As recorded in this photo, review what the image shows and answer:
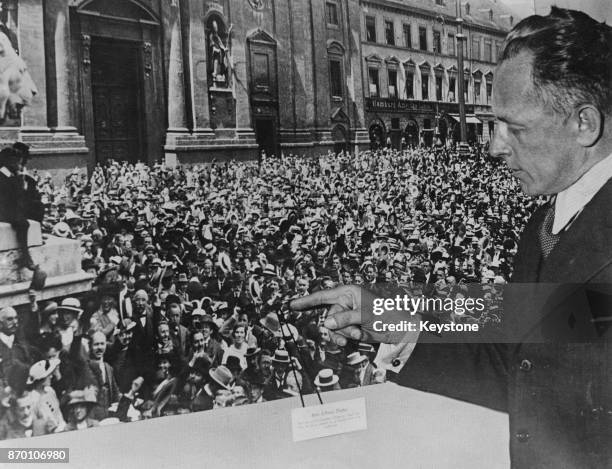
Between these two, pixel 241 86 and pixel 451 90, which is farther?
pixel 451 90

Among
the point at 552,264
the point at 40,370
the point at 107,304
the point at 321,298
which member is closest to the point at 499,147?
the point at 552,264

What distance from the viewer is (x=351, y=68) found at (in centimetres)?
259

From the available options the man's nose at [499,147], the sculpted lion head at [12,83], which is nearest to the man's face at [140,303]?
the sculpted lion head at [12,83]

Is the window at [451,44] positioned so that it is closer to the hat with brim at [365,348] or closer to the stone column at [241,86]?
the stone column at [241,86]

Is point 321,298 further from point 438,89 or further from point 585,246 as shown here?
point 438,89

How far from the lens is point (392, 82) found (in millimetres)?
2637

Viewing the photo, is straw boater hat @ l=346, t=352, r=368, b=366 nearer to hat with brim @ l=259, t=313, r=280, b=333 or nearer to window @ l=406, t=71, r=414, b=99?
hat with brim @ l=259, t=313, r=280, b=333

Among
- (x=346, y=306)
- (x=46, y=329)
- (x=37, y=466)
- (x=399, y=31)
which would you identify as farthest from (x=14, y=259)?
(x=399, y=31)

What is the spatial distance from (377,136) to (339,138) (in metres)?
0.17

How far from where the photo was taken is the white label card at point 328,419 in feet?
8.01

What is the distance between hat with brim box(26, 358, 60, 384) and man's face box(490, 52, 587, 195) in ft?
4.95

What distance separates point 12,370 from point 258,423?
87cm

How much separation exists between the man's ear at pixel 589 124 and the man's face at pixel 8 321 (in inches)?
68.1

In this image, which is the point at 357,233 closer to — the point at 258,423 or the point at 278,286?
the point at 278,286
